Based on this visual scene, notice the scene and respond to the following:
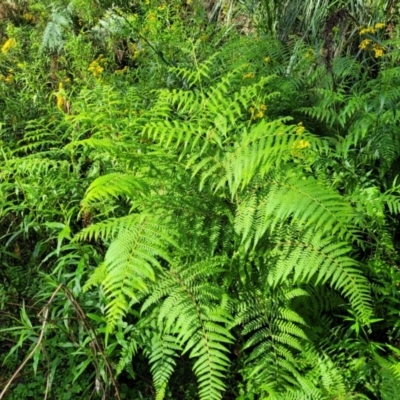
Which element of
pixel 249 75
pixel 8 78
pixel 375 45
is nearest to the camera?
pixel 249 75

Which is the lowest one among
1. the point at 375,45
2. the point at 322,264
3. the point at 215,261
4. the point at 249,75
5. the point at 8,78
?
the point at 215,261

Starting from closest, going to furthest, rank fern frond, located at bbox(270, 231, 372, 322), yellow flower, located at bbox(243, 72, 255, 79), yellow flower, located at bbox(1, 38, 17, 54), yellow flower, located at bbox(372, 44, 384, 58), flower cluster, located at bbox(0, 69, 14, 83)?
1. fern frond, located at bbox(270, 231, 372, 322)
2. yellow flower, located at bbox(372, 44, 384, 58)
3. yellow flower, located at bbox(243, 72, 255, 79)
4. flower cluster, located at bbox(0, 69, 14, 83)
5. yellow flower, located at bbox(1, 38, 17, 54)

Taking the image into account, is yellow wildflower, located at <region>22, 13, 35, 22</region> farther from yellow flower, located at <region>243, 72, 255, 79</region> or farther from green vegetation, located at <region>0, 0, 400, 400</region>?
yellow flower, located at <region>243, 72, 255, 79</region>

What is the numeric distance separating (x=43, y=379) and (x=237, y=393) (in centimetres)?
82

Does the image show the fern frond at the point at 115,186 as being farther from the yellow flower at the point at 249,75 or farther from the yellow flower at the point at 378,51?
the yellow flower at the point at 378,51

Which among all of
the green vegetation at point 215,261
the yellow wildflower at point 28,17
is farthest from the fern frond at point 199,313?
the yellow wildflower at point 28,17

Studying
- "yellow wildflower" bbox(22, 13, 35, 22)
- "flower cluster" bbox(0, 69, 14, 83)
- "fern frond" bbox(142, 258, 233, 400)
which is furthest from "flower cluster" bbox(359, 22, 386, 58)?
"yellow wildflower" bbox(22, 13, 35, 22)

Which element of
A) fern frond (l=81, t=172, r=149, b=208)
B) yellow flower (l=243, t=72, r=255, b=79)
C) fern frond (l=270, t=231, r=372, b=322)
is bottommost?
fern frond (l=270, t=231, r=372, b=322)

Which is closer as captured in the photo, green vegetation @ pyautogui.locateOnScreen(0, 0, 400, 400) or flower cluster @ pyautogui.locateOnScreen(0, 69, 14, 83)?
green vegetation @ pyautogui.locateOnScreen(0, 0, 400, 400)

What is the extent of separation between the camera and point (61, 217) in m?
2.45

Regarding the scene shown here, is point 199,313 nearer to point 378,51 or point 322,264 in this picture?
point 322,264

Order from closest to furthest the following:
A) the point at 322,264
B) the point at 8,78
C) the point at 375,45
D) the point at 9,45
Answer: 1. the point at 322,264
2. the point at 375,45
3. the point at 8,78
4. the point at 9,45

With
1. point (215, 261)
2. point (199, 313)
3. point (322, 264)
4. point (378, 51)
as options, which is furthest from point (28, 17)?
point (322, 264)

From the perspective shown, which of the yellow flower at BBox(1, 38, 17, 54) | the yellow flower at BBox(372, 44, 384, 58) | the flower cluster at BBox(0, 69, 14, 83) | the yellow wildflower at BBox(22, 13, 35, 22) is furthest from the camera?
the yellow wildflower at BBox(22, 13, 35, 22)
